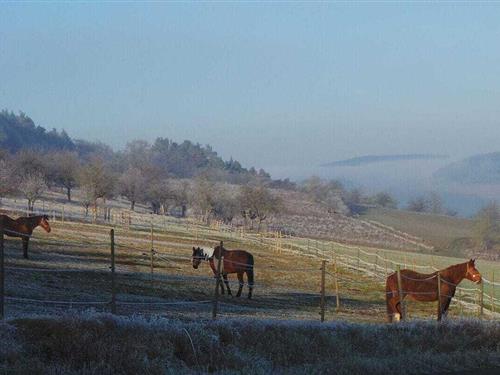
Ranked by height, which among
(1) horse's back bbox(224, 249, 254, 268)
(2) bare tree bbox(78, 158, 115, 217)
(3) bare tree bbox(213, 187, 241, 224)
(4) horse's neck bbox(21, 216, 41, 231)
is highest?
(2) bare tree bbox(78, 158, 115, 217)

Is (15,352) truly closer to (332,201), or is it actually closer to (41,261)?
(41,261)

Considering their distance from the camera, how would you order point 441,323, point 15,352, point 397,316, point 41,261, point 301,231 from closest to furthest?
point 15,352 → point 441,323 → point 397,316 → point 41,261 → point 301,231

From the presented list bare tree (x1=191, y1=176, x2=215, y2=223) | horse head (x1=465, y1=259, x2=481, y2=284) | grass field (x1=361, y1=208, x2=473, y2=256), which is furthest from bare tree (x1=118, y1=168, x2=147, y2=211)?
horse head (x1=465, y1=259, x2=481, y2=284)

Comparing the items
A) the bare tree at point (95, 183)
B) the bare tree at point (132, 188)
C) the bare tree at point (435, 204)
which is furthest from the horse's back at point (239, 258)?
the bare tree at point (435, 204)

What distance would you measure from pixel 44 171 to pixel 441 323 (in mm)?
80267

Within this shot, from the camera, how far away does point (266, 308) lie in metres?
24.0

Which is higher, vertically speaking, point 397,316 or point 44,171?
point 44,171

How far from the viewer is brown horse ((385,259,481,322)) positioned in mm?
19828

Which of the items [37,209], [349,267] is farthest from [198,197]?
[349,267]

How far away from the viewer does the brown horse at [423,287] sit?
781 inches

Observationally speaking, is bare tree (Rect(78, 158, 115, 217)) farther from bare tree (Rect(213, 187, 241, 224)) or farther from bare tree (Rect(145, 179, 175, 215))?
bare tree (Rect(213, 187, 241, 224))

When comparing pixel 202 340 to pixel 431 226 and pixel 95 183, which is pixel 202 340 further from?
pixel 431 226

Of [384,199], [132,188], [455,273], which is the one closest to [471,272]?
[455,273]

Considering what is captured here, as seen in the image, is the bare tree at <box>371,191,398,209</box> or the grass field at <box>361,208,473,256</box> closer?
the grass field at <box>361,208,473,256</box>
